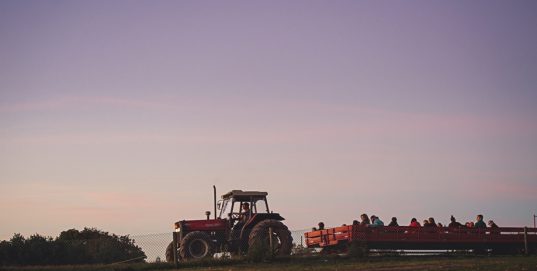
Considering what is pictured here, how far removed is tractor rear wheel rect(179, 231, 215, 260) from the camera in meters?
25.8

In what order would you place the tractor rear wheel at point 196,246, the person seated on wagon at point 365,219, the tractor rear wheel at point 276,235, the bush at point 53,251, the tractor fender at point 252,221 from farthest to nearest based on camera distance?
the bush at point 53,251
the person seated on wagon at point 365,219
the tractor fender at point 252,221
the tractor rear wheel at point 196,246
the tractor rear wheel at point 276,235

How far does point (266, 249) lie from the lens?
2348 cm

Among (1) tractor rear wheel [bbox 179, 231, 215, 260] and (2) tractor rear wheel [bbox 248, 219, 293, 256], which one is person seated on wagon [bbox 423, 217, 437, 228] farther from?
(1) tractor rear wheel [bbox 179, 231, 215, 260]

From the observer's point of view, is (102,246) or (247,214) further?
(102,246)

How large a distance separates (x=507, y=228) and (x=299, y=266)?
1086 centimetres

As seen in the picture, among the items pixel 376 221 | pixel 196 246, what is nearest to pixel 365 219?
pixel 376 221

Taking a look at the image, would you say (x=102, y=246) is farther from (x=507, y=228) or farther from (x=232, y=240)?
(x=507, y=228)

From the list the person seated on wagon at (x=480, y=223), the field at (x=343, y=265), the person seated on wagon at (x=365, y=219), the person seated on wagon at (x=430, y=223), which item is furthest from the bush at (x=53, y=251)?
the person seated on wagon at (x=480, y=223)

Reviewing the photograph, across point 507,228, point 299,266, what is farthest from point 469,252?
point 299,266

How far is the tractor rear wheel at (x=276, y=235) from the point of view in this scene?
83.7 ft

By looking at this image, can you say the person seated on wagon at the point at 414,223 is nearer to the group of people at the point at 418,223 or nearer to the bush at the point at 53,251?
the group of people at the point at 418,223

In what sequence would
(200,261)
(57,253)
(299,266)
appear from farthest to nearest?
(57,253) → (200,261) → (299,266)

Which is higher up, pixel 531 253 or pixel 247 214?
pixel 247 214

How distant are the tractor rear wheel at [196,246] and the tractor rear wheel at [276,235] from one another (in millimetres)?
1476
